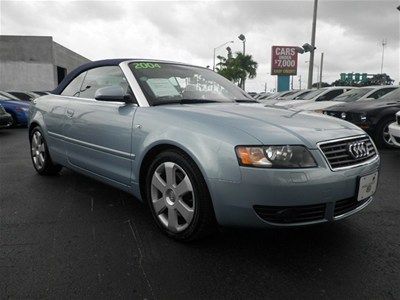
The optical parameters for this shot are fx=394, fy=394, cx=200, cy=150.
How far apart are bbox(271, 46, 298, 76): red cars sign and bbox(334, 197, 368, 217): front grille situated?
3204 centimetres

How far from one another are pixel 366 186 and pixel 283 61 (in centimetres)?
3261

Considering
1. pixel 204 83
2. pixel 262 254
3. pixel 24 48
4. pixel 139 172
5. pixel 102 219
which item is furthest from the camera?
pixel 24 48

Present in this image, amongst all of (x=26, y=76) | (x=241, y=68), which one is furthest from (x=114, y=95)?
(x=241, y=68)

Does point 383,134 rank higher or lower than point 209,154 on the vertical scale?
lower

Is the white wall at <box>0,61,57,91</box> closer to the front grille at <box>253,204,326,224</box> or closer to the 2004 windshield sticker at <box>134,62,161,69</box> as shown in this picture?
the 2004 windshield sticker at <box>134,62,161,69</box>

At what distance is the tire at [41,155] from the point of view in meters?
4.89

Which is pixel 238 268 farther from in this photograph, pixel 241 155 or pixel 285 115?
pixel 285 115

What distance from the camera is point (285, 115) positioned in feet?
10.2

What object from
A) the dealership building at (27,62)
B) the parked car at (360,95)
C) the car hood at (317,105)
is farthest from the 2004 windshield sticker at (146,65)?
the dealership building at (27,62)

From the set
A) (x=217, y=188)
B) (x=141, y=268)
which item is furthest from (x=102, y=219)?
(x=217, y=188)

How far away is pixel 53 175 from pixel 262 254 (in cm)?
335

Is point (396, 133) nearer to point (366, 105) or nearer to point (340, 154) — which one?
point (366, 105)

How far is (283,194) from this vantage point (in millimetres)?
2420

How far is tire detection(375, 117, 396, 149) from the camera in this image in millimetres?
7863
